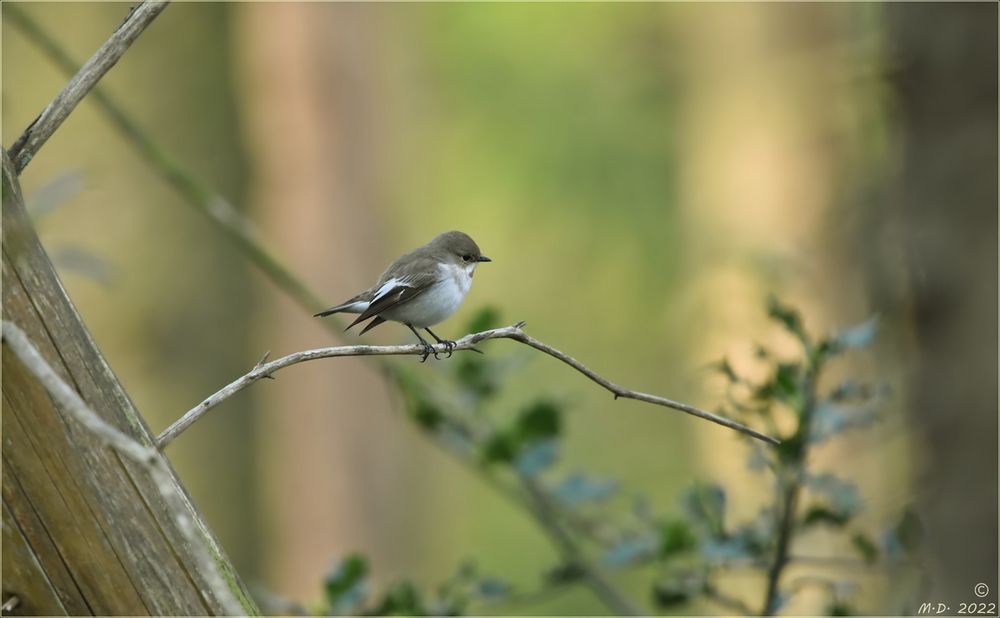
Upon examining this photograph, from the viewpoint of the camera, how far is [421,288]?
3.38 metres

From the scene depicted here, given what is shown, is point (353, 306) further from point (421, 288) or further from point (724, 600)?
point (724, 600)

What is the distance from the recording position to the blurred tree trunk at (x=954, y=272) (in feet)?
10.2

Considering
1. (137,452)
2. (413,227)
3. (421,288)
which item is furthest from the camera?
(413,227)

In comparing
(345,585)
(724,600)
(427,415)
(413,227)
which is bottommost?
(724,600)

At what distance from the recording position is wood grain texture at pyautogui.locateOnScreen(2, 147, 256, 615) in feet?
4.91

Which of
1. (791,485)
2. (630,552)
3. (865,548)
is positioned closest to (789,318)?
(791,485)

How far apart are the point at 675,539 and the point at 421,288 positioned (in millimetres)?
1134

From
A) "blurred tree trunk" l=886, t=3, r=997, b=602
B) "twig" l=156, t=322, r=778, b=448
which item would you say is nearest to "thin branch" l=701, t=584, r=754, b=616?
"blurred tree trunk" l=886, t=3, r=997, b=602

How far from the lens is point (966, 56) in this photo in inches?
128

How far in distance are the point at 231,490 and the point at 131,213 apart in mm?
2592

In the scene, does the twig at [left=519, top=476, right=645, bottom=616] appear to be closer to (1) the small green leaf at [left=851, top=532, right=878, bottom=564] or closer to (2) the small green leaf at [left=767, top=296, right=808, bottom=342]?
(1) the small green leaf at [left=851, top=532, right=878, bottom=564]

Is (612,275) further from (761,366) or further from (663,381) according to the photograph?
(761,366)

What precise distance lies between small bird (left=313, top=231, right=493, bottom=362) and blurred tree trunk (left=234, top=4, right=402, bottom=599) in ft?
17.4

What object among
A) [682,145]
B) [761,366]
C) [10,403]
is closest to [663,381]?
[682,145]
